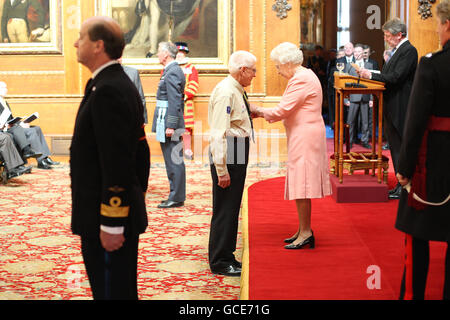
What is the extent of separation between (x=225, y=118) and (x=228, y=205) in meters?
0.70

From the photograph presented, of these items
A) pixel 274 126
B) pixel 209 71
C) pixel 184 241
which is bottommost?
pixel 184 241

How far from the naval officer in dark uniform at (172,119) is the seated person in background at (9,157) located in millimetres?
2750

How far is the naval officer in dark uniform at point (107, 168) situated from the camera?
2.84 meters

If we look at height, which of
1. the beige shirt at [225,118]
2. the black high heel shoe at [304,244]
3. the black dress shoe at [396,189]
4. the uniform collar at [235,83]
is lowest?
the black high heel shoe at [304,244]

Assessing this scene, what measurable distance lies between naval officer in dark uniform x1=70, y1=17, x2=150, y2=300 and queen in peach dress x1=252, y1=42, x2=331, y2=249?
2387mm

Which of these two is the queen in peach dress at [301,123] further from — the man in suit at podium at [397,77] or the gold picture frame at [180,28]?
the gold picture frame at [180,28]

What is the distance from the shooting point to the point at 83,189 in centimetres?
295

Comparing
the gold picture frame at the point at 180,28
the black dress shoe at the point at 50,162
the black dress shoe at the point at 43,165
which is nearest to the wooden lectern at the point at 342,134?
the gold picture frame at the point at 180,28

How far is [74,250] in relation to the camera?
231 inches

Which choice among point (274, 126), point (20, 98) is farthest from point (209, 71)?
point (20, 98)

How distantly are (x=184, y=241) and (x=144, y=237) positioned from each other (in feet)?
1.40

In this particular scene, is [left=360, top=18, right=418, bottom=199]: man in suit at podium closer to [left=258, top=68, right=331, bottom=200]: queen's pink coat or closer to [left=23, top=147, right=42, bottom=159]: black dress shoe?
[left=258, top=68, right=331, bottom=200]: queen's pink coat

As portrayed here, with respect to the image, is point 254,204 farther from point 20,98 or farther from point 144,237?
point 20,98

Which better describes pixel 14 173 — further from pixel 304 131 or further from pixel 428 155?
pixel 428 155
